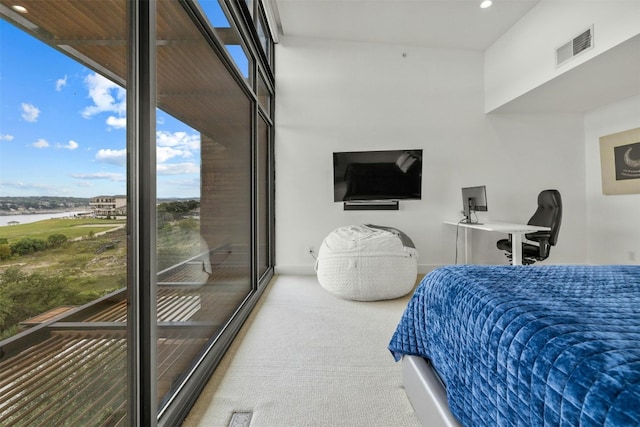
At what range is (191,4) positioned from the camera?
143 cm

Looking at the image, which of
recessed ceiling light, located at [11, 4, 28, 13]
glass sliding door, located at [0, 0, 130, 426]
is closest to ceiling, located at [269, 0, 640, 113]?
glass sliding door, located at [0, 0, 130, 426]

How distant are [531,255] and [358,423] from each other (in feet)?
10.1

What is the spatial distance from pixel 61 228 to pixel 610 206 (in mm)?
5299

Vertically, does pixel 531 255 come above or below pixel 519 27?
below

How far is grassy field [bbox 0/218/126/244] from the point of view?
25.1 inches

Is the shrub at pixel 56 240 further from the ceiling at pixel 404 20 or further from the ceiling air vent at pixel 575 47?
the ceiling air vent at pixel 575 47

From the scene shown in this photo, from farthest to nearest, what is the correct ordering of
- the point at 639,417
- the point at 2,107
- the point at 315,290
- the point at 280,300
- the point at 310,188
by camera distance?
the point at 310,188 < the point at 315,290 < the point at 280,300 < the point at 2,107 < the point at 639,417

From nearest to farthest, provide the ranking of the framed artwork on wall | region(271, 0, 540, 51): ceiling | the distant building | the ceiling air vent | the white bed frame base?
the distant building
the white bed frame base
the ceiling air vent
region(271, 0, 540, 51): ceiling
the framed artwork on wall

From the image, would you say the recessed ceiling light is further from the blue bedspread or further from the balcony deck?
the blue bedspread

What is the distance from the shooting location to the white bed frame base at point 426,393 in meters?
1.05

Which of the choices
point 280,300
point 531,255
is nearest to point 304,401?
point 280,300

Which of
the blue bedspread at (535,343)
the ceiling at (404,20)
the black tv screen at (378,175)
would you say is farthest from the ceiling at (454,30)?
the blue bedspread at (535,343)

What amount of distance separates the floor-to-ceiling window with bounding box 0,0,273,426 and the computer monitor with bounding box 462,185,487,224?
121 inches

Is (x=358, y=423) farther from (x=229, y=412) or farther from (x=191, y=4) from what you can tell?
(x=191, y=4)
